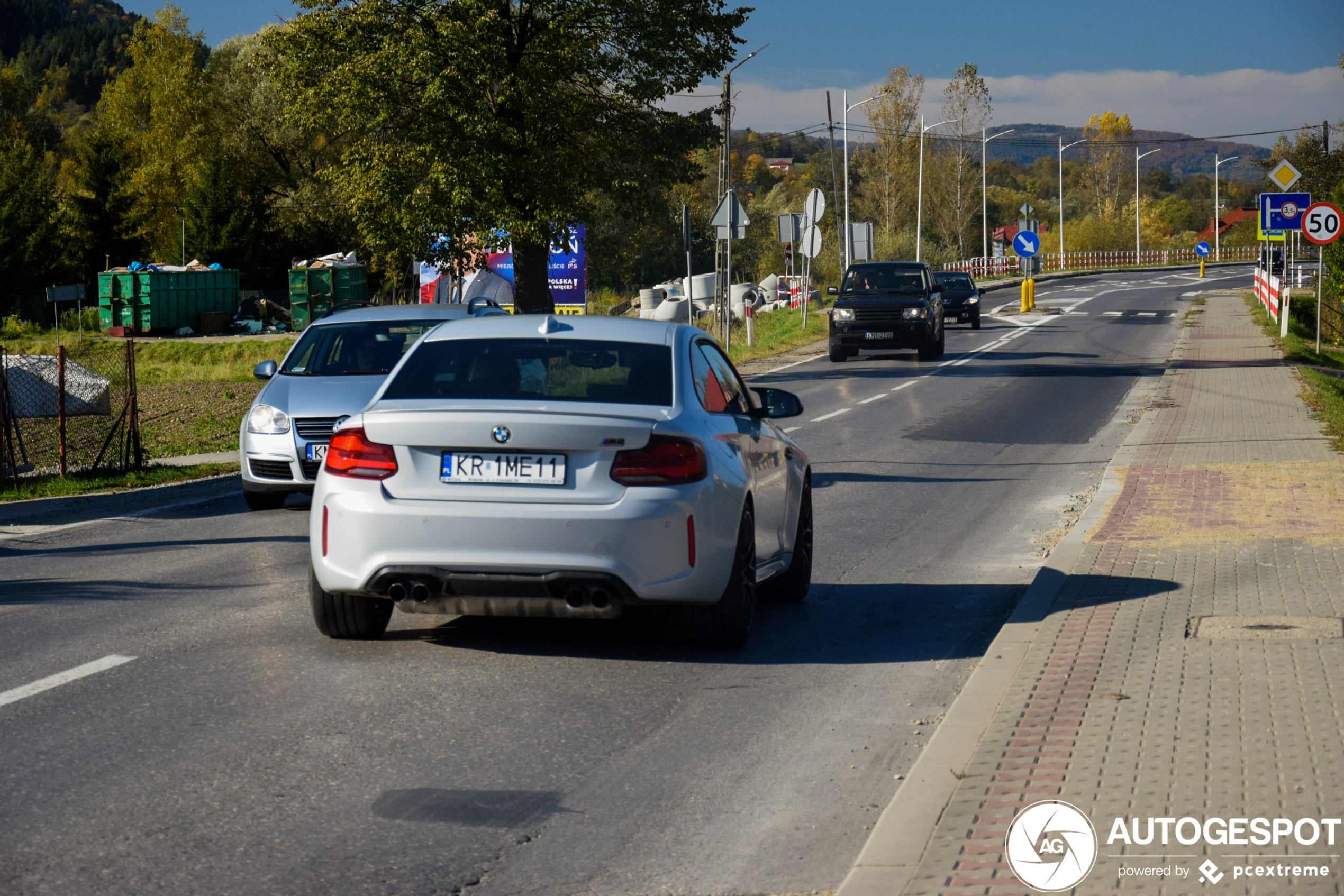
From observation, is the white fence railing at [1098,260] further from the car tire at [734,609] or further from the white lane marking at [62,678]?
the white lane marking at [62,678]

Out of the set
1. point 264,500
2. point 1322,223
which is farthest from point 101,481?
point 1322,223

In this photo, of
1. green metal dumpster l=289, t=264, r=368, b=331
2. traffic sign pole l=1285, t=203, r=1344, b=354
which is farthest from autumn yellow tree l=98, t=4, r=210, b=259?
traffic sign pole l=1285, t=203, r=1344, b=354

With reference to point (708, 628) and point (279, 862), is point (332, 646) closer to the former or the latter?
point (708, 628)

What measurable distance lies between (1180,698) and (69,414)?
21042 mm

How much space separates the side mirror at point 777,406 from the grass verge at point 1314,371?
827 centimetres

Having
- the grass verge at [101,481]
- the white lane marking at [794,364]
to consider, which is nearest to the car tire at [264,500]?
the grass verge at [101,481]

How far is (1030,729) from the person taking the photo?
5.22 meters

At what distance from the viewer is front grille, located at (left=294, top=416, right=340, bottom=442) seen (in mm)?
11656

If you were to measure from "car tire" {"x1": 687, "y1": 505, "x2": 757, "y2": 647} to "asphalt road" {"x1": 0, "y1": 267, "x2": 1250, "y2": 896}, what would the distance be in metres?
0.13

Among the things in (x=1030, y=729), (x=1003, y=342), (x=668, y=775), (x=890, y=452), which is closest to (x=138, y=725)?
(x=668, y=775)

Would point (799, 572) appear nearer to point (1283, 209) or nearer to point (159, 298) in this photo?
point (1283, 209)

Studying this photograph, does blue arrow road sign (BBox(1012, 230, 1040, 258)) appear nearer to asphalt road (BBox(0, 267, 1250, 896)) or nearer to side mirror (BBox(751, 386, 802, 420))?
asphalt road (BBox(0, 267, 1250, 896))

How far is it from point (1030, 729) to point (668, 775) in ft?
4.26

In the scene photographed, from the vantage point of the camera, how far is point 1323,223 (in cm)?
2708
